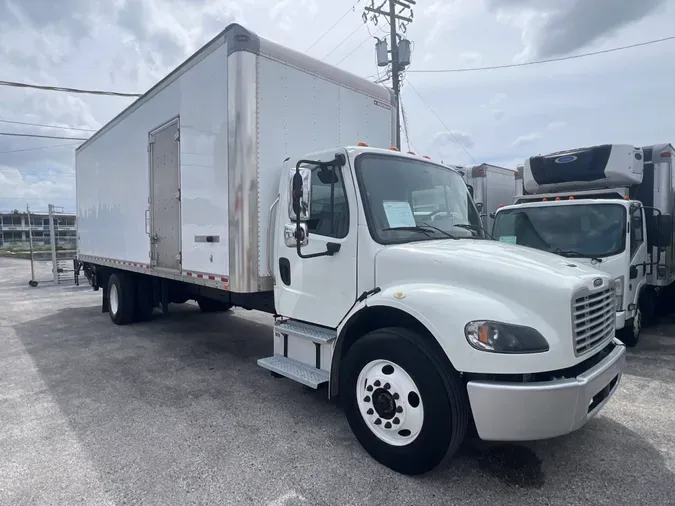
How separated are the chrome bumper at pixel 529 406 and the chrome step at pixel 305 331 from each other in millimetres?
1436

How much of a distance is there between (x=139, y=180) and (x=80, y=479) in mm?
4954

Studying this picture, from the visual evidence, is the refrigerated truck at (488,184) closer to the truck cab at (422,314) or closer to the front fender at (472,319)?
the truck cab at (422,314)

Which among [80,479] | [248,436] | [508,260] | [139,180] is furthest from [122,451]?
[139,180]

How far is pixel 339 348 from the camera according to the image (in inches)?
139

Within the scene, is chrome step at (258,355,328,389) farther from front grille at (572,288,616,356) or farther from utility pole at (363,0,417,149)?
utility pole at (363,0,417,149)

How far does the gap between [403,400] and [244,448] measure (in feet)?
4.65

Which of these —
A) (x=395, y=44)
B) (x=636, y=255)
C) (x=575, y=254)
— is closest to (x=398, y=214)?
(x=575, y=254)

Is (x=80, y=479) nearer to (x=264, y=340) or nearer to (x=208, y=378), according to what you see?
(x=208, y=378)

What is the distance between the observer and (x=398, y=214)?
3611 mm

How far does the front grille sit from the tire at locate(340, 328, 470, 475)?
2.66 feet

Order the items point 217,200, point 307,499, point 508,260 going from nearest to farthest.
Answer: point 307,499
point 508,260
point 217,200

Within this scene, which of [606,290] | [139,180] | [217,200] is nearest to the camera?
[606,290]

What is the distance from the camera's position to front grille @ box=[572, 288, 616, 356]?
275 cm

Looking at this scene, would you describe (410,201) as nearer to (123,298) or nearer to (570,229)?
(570,229)
